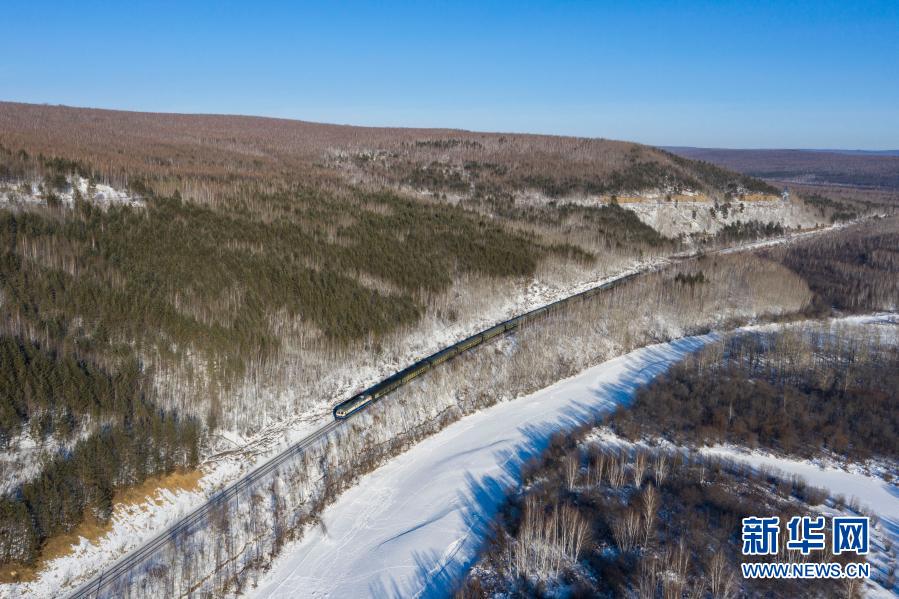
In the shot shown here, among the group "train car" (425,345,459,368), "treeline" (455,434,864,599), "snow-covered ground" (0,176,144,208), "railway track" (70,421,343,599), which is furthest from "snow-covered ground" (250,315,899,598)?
"snow-covered ground" (0,176,144,208)

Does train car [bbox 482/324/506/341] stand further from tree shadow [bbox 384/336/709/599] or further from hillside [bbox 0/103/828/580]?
tree shadow [bbox 384/336/709/599]

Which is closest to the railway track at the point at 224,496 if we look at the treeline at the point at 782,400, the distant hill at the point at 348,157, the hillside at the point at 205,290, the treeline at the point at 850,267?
the hillside at the point at 205,290

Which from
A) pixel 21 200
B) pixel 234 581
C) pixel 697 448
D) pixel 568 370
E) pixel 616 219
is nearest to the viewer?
pixel 234 581

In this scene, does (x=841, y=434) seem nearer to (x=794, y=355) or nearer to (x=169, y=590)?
(x=794, y=355)

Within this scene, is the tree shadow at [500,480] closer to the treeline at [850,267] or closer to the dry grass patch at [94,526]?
the dry grass patch at [94,526]

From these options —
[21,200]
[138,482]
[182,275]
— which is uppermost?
[21,200]

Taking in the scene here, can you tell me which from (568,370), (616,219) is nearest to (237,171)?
(568,370)

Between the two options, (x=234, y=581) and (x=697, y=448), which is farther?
(x=697, y=448)
